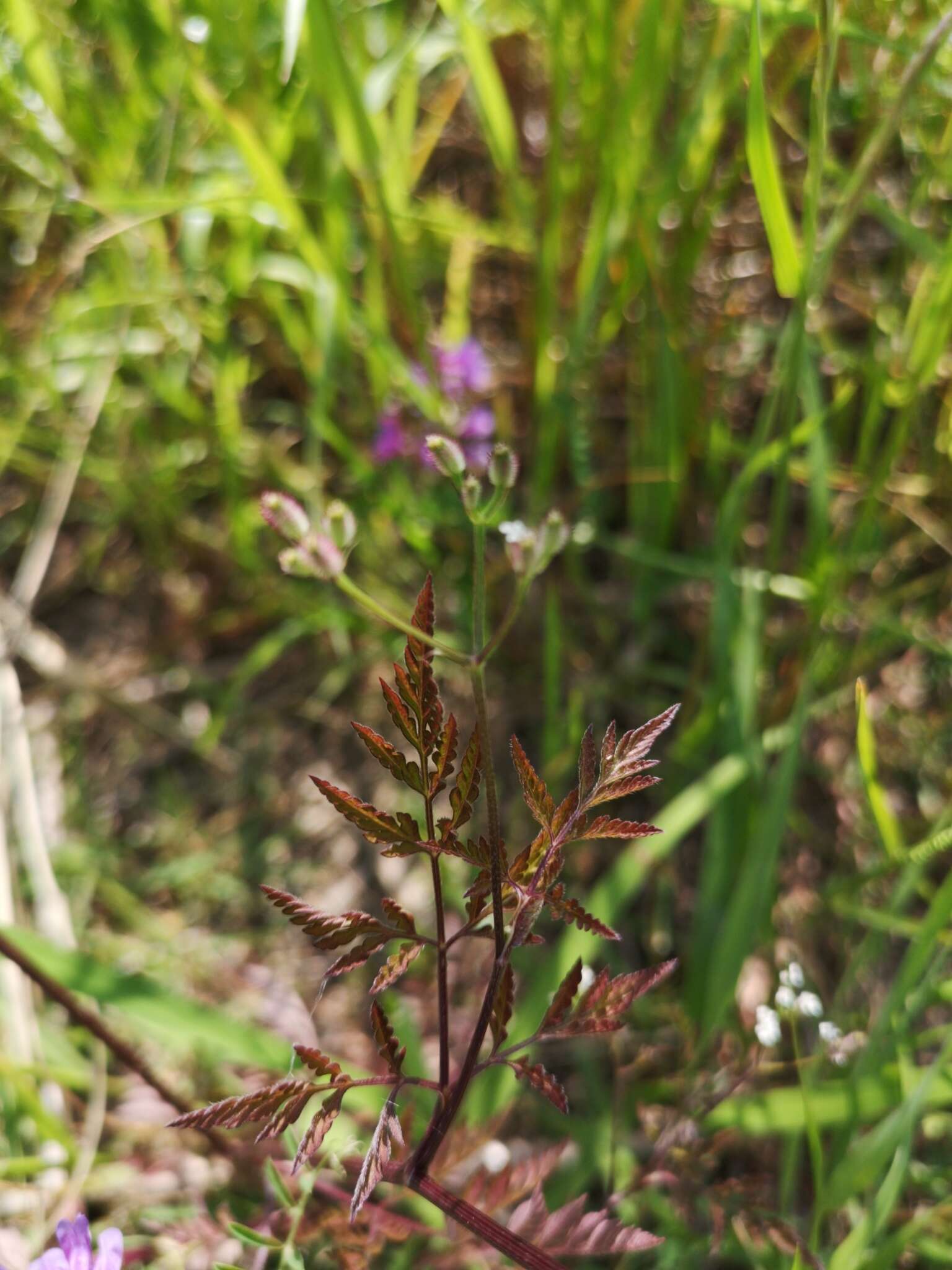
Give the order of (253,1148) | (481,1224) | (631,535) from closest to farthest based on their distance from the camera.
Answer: (481,1224) → (253,1148) → (631,535)

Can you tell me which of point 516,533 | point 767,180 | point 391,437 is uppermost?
point 767,180

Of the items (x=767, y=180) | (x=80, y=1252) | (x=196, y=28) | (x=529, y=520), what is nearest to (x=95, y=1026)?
(x=80, y=1252)

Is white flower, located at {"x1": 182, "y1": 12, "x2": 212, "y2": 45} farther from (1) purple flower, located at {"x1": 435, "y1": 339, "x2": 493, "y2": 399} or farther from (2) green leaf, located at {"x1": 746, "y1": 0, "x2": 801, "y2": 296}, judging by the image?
(2) green leaf, located at {"x1": 746, "y1": 0, "x2": 801, "y2": 296}

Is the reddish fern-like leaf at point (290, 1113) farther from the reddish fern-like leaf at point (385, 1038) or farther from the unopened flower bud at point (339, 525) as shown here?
the unopened flower bud at point (339, 525)

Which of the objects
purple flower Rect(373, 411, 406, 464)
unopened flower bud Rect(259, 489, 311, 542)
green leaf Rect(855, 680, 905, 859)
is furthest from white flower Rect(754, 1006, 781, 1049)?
purple flower Rect(373, 411, 406, 464)

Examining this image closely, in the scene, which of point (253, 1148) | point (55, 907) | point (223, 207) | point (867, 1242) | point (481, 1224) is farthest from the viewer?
point (55, 907)

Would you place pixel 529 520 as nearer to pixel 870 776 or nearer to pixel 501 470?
pixel 870 776

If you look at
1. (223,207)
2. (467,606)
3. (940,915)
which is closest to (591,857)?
(467,606)

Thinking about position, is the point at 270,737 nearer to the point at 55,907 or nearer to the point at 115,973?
the point at 55,907
